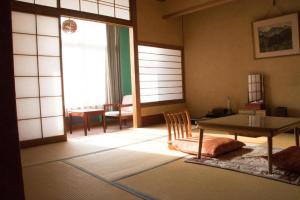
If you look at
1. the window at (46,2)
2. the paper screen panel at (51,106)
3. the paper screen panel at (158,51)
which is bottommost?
the paper screen panel at (51,106)

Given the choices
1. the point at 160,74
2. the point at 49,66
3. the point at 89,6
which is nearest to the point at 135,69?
the point at 160,74

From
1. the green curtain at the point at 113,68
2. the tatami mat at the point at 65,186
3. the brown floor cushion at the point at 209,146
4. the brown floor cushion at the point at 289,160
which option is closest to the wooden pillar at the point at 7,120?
the tatami mat at the point at 65,186

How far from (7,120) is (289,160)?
7.91ft

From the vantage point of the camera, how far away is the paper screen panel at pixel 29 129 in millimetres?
3957

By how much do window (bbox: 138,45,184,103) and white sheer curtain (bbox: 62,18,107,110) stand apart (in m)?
1.18

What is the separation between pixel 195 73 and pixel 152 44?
1320 millimetres

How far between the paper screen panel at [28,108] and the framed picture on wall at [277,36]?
415cm

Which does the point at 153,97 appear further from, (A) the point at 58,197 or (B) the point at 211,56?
(A) the point at 58,197

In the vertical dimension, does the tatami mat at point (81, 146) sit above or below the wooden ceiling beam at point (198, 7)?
below

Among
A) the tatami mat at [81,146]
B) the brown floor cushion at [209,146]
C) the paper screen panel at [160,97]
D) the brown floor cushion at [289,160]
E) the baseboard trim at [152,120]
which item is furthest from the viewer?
the paper screen panel at [160,97]

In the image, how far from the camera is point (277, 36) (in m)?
4.81

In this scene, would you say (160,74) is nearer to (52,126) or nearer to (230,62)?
(230,62)

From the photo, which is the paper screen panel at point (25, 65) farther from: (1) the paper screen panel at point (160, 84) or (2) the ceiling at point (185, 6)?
(2) the ceiling at point (185, 6)

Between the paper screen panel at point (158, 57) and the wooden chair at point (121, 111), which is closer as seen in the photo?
the wooden chair at point (121, 111)
